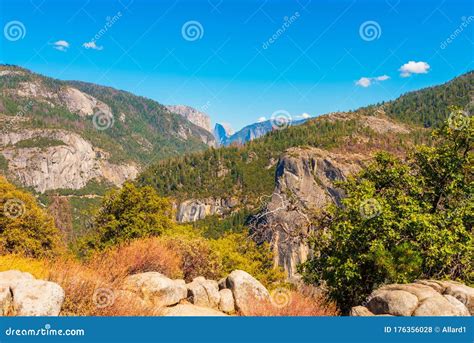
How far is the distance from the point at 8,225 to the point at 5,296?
1073 inches

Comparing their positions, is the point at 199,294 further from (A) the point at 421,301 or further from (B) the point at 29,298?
(A) the point at 421,301

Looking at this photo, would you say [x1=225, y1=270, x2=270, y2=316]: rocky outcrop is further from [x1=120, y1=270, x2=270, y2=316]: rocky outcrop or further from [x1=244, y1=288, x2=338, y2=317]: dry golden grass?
[x1=244, y1=288, x2=338, y2=317]: dry golden grass

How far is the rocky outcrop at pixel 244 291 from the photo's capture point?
16.1 metres

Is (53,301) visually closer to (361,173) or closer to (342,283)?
(342,283)

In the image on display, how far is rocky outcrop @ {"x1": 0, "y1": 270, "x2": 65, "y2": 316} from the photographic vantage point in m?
10.5

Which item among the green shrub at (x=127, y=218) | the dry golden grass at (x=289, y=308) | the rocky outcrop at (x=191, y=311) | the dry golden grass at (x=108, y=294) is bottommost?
the rocky outcrop at (x=191, y=311)

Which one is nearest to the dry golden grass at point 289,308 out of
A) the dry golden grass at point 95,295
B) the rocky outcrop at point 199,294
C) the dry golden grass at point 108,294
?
the dry golden grass at point 108,294

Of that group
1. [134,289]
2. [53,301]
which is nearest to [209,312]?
[134,289]

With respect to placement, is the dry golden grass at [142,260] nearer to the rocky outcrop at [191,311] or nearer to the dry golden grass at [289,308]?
the rocky outcrop at [191,311]

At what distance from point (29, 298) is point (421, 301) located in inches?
458

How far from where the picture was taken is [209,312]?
1581 centimetres

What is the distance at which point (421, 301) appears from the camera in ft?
42.8

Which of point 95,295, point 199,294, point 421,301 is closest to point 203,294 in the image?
point 199,294

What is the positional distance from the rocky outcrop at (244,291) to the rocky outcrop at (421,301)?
3.99 m
